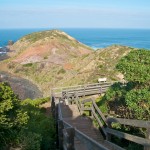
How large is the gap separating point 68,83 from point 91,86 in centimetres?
1666

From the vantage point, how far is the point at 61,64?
2320 inches

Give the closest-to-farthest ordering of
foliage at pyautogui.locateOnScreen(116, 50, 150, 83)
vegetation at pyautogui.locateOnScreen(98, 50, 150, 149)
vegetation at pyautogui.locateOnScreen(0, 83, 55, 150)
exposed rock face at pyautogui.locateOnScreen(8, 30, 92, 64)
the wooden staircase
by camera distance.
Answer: vegetation at pyautogui.locateOnScreen(98, 50, 150, 149), vegetation at pyautogui.locateOnScreen(0, 83, 55, 150), foliage at pyautogui.locateOnScreen(116, 50, 150, 83), the wooden staircase, exposed rock face at pyautogui.locateOnScreen(8, 30, 92, 64)

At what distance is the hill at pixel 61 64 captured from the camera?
Result: 45487mm

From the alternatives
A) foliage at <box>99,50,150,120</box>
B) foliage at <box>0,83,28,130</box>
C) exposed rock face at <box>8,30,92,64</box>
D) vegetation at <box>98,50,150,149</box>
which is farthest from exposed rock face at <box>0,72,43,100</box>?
foliage at <box>99,50,150,120</box>

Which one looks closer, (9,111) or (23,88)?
(9,111)

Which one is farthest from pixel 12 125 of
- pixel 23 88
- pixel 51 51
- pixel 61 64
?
pixel 51 51

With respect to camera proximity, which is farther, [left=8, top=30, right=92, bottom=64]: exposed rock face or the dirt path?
[left=8, top=30, right=92, bottom=64]: exposed rock face

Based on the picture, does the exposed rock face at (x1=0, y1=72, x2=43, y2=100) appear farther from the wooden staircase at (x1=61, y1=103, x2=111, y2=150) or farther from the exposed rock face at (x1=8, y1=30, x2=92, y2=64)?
the wooden staircase at (x1=61, y1=103, x2=111, y2=150)

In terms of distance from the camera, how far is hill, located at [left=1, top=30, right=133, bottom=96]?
1791 inches

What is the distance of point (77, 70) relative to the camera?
50.9 metres

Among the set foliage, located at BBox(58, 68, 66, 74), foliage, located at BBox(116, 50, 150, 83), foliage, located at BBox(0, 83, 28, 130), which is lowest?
foliage, located at BBox(0, 83, 28, 130)

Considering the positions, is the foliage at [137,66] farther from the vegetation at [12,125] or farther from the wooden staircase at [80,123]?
the vegetation at [12,125]

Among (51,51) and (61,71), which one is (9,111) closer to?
(61,71)

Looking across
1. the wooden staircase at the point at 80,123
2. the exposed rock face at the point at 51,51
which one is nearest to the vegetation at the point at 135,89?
the wooden staircase at the point at 80,123
